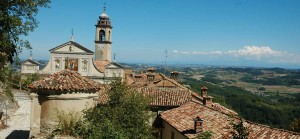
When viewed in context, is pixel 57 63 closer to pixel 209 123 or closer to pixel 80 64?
pixel 80 64

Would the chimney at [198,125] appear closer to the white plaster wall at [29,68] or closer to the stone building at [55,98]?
the stone building at [55,98]

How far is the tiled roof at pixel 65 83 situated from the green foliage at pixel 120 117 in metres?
0.87

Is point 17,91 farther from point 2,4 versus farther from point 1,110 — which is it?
point 2,4

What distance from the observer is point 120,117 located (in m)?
14.6

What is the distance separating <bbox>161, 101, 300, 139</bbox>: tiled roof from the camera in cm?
1647

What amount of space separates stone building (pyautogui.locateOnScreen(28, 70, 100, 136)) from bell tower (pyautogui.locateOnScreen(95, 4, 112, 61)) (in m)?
37.2

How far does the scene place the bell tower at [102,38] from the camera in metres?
48.2

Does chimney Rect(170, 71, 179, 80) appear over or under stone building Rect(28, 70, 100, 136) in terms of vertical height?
under

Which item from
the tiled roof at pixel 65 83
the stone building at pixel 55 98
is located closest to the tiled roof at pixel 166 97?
the tiled roof at pixel 65 83

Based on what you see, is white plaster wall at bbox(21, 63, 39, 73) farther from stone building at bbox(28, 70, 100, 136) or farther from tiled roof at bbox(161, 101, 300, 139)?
stone building at bbox(28, 70, 100, 136)

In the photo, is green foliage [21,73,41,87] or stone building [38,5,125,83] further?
green foliage [21,73,41,87]

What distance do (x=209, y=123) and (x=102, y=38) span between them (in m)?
31.6

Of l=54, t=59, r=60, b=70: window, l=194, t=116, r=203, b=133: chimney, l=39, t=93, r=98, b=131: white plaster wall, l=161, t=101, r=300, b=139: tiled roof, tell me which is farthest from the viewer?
l=54, t=59, r=60, b=70: window

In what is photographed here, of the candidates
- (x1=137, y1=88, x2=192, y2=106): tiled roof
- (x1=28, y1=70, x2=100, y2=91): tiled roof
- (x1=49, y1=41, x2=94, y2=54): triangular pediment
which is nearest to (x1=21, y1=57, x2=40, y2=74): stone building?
(x1=49, y1=41, x2=94, y2=54): triangular pediment
